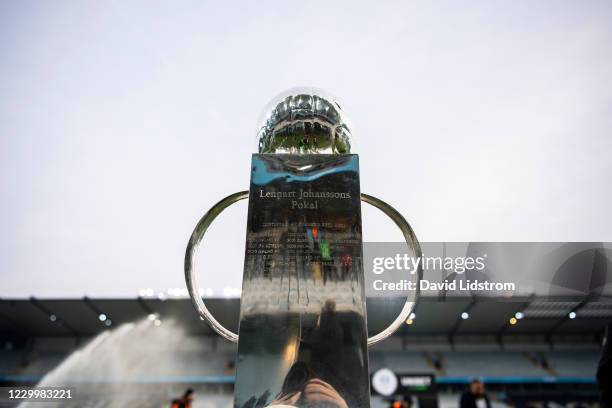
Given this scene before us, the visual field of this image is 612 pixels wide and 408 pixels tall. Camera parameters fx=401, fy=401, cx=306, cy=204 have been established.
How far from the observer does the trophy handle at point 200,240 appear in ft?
5.06

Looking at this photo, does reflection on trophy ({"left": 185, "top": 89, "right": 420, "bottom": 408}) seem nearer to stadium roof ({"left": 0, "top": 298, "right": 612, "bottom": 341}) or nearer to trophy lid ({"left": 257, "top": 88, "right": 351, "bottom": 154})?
trophy lid ({"left": 257, "top": 88, "right": 351, "bottom": 154})

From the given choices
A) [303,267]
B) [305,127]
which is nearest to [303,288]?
[303,267]

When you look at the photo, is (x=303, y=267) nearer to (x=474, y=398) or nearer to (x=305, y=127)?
(x=305, y=127)

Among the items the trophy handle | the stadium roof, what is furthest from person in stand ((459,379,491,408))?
the trophy handle

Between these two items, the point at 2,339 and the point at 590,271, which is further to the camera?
the point at 2,339

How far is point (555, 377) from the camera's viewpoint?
1939 cm

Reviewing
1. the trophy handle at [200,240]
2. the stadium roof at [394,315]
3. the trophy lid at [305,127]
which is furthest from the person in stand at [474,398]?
the trophy lid at [305,127]

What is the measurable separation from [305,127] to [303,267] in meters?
0.63

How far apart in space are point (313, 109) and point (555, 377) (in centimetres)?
2309

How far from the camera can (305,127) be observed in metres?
1.74

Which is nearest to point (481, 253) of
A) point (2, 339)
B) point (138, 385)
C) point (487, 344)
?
point (487, 344)

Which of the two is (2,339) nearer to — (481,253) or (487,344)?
(481,253)

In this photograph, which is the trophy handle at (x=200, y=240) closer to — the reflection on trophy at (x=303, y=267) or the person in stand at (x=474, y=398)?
the reflection on trophy at (x=303, y=267)

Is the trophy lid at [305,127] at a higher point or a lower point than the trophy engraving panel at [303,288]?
higher
